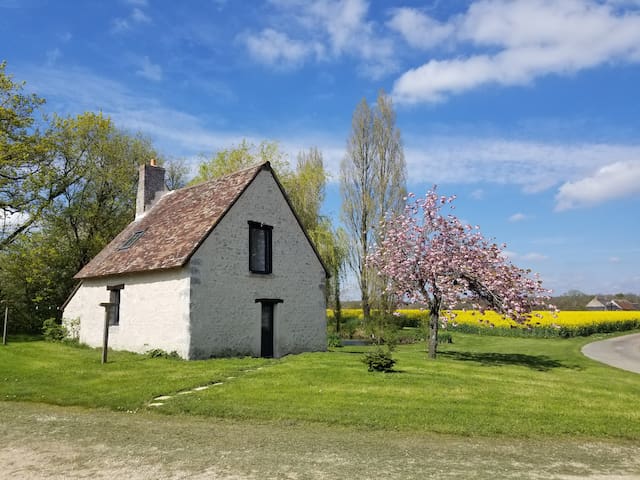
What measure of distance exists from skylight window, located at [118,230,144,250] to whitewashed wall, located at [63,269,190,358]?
1.78m

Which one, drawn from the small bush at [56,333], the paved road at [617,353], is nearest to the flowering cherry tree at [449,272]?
the paved road at [617,353]

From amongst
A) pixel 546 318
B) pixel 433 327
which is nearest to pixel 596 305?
pixel 546 318

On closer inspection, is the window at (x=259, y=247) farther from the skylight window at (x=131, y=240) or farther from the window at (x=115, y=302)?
the skylight window at (x=131, y=240)

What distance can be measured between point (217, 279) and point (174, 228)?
A: 3839mm

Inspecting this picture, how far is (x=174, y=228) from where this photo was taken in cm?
2112

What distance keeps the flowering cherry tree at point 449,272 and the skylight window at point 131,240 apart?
11.7 metres

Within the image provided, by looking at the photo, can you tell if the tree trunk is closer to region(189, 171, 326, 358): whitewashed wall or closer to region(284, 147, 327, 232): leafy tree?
region(189, 171, 326, 358): whitewashed wall

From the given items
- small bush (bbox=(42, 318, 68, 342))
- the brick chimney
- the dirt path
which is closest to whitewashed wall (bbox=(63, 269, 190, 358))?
small bush (bbox=(42, 318, 68, 342))

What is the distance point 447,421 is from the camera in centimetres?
945

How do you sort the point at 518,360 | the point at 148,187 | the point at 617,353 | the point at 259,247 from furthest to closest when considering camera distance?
the point at 617,353, the point at 148,187, the point at 518,360, the point at 259,247

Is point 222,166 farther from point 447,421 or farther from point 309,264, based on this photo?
point 447,421

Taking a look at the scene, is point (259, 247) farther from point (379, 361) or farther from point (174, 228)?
point (379, 361)

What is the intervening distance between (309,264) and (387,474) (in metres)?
16.4

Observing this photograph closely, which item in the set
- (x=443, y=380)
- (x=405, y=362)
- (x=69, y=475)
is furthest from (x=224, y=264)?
(x=69, y=475)
